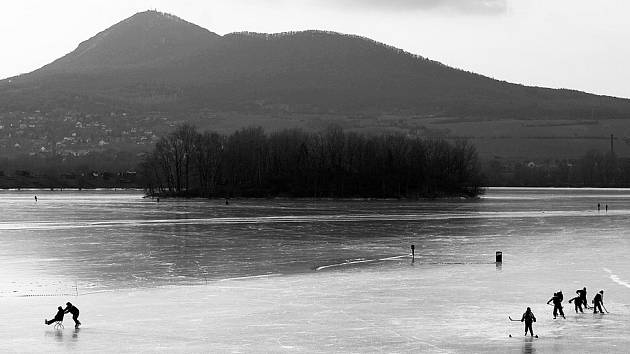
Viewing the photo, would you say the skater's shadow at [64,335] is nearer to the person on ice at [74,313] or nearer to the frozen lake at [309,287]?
the frozen lake at [309,287]

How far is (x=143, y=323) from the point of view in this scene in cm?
2244

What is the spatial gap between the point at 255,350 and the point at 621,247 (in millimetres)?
26293

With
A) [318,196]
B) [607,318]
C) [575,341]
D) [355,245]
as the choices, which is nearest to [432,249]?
[355,245]

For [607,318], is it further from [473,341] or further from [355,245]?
[355,245]

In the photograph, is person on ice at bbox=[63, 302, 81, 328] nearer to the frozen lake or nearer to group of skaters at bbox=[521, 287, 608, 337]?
the frozen lake

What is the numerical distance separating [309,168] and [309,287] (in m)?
96.0

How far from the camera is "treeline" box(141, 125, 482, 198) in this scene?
4788 inches

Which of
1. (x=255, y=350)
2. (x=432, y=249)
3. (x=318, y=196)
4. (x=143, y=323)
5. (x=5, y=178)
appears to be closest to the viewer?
(x=255, y=350)

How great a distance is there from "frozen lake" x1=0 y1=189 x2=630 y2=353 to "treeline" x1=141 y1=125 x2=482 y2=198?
68.7 meters

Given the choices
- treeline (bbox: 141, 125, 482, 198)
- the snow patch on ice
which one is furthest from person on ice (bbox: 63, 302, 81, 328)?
treeline (bbox: 141, 125, 482, 198)

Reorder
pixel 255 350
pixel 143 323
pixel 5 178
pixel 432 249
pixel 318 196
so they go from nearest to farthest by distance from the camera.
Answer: pixel 255 350
pixel 143 323
pixel 432 249
pixel 318 196
pixel 5 178

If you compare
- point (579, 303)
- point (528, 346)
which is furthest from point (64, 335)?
point (579, 303)

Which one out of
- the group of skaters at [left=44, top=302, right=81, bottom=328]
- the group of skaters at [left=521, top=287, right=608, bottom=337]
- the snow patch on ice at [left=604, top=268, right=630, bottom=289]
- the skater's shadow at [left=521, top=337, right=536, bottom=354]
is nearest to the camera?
the skater's shadow at [left=521, top=337, right=536, bottom=354]

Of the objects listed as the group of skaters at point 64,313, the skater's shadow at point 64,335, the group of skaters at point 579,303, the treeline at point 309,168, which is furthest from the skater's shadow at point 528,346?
the treeline at point 309,168
